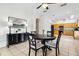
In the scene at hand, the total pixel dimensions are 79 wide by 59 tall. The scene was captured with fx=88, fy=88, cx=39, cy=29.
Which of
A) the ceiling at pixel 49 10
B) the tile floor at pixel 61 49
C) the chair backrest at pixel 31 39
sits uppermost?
the ceiling at pixel 49 10

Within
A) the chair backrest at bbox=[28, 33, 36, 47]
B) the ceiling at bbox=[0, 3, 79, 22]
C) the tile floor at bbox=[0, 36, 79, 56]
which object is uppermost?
the ceiling at bbox=[0, 3, 79, 22]

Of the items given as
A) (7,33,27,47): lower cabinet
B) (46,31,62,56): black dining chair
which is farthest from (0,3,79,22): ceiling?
(7,33,27,47): lower cabinet

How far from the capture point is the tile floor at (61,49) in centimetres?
190

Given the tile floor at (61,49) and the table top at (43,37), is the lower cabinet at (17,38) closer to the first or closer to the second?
the tile floor at (61,49)

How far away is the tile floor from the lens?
6.24 feet

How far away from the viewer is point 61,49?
196cm

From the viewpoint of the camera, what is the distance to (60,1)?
194 centimetres

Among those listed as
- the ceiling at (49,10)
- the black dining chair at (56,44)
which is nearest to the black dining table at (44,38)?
the black dining chair at (56,44)

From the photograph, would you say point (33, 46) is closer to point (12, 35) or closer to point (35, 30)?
point (35, 30)

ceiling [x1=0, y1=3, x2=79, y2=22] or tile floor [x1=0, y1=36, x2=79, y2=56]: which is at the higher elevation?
ceiling [x1=0, y1=3, x2=79, y2=22]

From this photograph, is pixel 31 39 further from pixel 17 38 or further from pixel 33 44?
pixel 17 38

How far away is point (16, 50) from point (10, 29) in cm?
49

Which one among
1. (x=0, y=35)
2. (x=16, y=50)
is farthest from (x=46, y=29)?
(x=0, y=35)

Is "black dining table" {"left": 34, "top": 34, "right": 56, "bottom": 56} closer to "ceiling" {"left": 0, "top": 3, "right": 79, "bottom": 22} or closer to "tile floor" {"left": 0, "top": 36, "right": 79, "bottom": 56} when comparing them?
"tile floor" {"left": 0, "top": 36, "right": 79, "bottom": 56}
